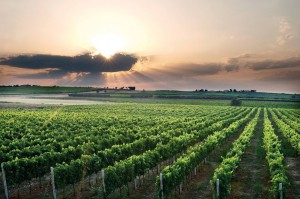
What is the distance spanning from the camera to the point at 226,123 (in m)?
47.2

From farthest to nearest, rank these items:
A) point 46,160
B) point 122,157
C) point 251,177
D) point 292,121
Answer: point 292,121 → point 122,157 → point 251,177 → point 46,160

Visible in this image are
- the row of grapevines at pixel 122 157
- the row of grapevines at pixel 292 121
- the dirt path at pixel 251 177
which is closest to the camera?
the row of grapevines at pixel 122 157

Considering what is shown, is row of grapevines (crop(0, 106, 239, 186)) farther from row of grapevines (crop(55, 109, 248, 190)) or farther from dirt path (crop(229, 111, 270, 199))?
dirt path (crop(229, 111, 270, 199))

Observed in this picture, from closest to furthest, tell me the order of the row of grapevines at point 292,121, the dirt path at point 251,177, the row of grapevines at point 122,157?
1. the row of grapevines at point 122,157
2. the dirt path at point 251,177
3. the row of grapevines at point 292,121

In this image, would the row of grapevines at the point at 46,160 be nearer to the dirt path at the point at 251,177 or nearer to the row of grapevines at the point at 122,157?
the row of grapevines at the point at 122,157

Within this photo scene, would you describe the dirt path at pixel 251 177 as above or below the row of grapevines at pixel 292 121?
below

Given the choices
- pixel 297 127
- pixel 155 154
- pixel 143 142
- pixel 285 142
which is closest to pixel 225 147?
pixel 285 142

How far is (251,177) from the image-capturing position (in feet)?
63.6

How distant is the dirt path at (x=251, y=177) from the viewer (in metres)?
16.3

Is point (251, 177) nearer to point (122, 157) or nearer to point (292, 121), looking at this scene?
point (122, 157)

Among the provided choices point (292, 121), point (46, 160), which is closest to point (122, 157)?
point (46, 160)

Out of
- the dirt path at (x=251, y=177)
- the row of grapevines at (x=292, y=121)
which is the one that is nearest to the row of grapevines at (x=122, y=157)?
the dirt path at (x=251, y=177)

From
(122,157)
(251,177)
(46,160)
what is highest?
(46,160)

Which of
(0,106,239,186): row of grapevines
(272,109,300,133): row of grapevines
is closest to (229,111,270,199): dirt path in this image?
(0,106,239,186): row of grapevines
